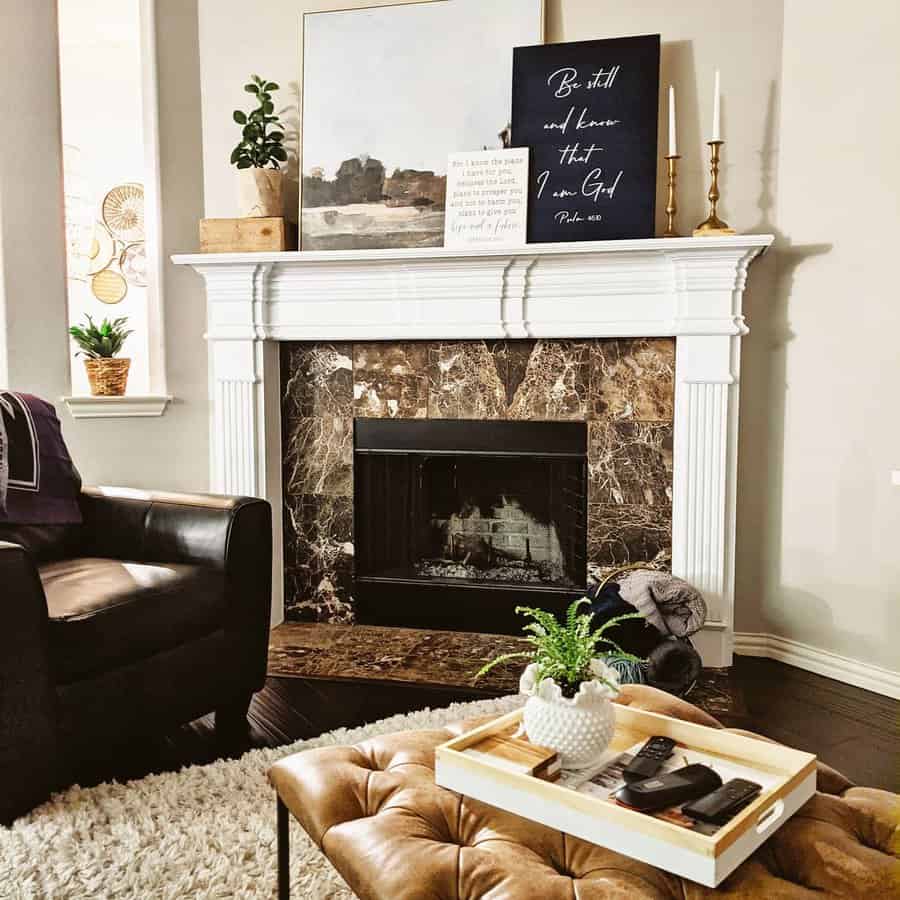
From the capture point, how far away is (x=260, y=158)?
10.5 ft

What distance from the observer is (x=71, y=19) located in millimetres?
3789

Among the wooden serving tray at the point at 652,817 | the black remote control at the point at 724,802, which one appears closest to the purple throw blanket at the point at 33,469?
the wooden serving tray at the point at 652,817

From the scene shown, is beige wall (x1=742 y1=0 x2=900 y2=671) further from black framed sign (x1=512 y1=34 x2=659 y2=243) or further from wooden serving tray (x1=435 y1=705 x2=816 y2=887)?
wooden serving tray (x1=435 y1=705 x2=816 y2=887)

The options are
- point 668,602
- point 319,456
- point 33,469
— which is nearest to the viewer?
point 33,469

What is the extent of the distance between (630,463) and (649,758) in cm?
186

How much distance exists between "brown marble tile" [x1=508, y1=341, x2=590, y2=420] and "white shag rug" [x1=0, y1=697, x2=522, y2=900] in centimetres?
159

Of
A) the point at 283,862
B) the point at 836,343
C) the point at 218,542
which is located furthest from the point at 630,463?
the point at 283,862

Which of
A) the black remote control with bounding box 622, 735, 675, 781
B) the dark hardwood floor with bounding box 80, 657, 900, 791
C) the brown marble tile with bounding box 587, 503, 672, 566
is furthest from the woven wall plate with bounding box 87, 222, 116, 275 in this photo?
the black remote control with bounding box 622, 735, 675, 781

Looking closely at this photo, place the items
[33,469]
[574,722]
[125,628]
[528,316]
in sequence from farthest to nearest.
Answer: [528,316] < [33,469] < [125,628] < [574,722]

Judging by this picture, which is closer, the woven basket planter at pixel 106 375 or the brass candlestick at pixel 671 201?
the brass candlestick at pixel 671 201

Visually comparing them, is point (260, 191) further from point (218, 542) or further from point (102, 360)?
point (218, 542)

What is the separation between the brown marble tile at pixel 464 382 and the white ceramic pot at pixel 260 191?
2.53 ft

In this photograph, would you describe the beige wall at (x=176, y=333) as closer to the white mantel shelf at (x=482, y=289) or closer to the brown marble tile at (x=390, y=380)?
the white mantel shelf at (x=482, y=289)

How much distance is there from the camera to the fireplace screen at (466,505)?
3232 millimetres
